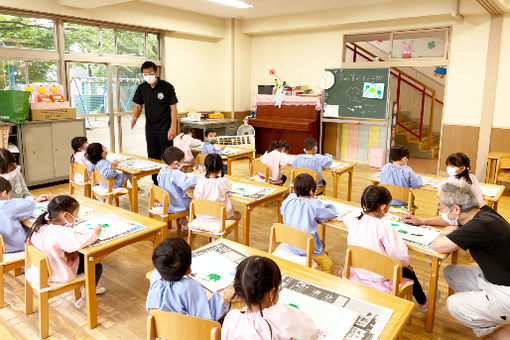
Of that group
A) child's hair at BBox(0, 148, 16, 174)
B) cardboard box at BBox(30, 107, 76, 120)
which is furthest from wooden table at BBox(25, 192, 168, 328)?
cardboard box at BBox(30, 107, 76, 120)

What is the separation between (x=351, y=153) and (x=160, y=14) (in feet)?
15.4

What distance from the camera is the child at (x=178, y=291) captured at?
1.60m

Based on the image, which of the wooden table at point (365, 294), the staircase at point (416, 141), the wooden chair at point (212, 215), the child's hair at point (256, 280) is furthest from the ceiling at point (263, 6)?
the child's hair at point (256, 280)

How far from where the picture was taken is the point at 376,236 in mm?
2238

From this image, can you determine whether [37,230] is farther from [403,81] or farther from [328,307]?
[403,81]

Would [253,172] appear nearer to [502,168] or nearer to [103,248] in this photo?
[103,248]

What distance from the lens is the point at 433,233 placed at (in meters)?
2.46

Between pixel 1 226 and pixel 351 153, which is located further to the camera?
pixel 351 153

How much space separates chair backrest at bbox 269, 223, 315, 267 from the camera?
7.37 feet

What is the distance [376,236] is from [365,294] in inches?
23.3

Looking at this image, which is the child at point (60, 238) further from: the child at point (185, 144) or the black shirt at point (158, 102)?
the child at point (185, 144)

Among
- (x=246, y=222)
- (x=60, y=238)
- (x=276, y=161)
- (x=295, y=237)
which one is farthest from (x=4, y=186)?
(x=276, y=161)

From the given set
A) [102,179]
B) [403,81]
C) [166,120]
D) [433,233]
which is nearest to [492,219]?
[433,233]

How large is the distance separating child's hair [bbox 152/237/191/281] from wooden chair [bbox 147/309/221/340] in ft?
0.55
